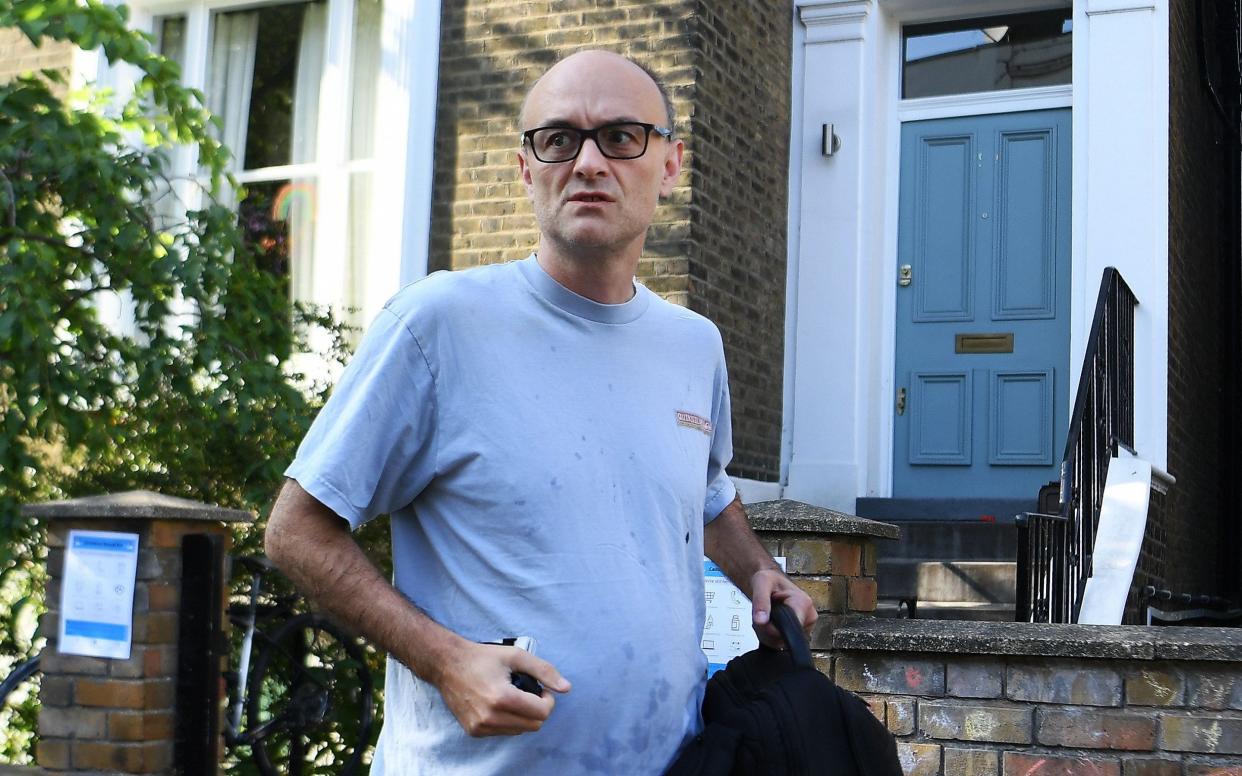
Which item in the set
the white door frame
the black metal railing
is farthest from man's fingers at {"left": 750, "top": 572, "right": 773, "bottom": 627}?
the white door frame

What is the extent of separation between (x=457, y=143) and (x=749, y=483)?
2408mm

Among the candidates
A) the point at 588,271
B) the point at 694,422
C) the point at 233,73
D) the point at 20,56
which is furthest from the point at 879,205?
the point at 588,271

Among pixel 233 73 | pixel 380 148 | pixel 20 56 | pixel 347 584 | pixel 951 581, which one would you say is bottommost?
pixel 951 581

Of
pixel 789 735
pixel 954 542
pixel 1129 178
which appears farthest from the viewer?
pixel 1129 178

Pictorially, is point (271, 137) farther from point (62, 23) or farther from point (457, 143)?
point (62, 23)

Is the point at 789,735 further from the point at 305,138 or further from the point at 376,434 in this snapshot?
the point at 305,138

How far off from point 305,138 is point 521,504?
7173mm

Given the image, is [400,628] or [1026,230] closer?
[400,628]

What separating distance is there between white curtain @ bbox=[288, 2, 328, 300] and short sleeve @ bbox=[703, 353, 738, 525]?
20.8 ft

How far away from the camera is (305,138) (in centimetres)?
855

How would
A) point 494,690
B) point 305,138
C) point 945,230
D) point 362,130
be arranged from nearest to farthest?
point 494,690
point 945,230
point 362,130
point 305,138

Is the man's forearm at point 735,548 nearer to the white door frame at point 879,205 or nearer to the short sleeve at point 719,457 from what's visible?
the short sleeve at point 719,457

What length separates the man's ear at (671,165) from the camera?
6.81ft

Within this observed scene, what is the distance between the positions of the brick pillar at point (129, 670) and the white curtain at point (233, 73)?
15.1 ft
